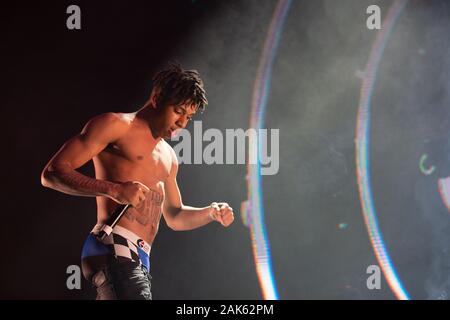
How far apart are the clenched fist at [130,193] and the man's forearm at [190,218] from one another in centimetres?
51

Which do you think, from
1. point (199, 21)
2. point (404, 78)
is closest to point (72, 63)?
point (199, 21)

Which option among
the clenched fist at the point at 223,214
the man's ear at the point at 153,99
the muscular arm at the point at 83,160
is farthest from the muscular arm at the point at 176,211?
the muscular arm at the point at 83,160

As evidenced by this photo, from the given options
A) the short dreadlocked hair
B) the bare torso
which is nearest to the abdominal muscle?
the bare torso

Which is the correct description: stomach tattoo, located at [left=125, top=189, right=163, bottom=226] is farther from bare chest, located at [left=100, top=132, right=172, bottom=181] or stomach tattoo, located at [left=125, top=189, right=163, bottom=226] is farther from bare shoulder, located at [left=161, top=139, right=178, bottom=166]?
bare shoulder, located at [left=161, top=139, right=178, bottom=166]

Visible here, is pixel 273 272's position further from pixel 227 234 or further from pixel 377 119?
pixel 377 119

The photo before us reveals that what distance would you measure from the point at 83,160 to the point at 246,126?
1.00 meters

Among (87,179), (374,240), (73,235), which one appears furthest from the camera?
(374,240)

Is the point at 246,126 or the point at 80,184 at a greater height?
the point at 246,126

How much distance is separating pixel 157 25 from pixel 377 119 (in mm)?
1330

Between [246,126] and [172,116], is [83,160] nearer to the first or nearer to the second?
[172,116]

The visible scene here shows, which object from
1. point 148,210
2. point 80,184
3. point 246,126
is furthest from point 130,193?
point 246,126

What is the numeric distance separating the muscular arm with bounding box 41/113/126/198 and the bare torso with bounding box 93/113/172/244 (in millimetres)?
61

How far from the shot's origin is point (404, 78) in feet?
11.0

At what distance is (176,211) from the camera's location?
2.92 metres
